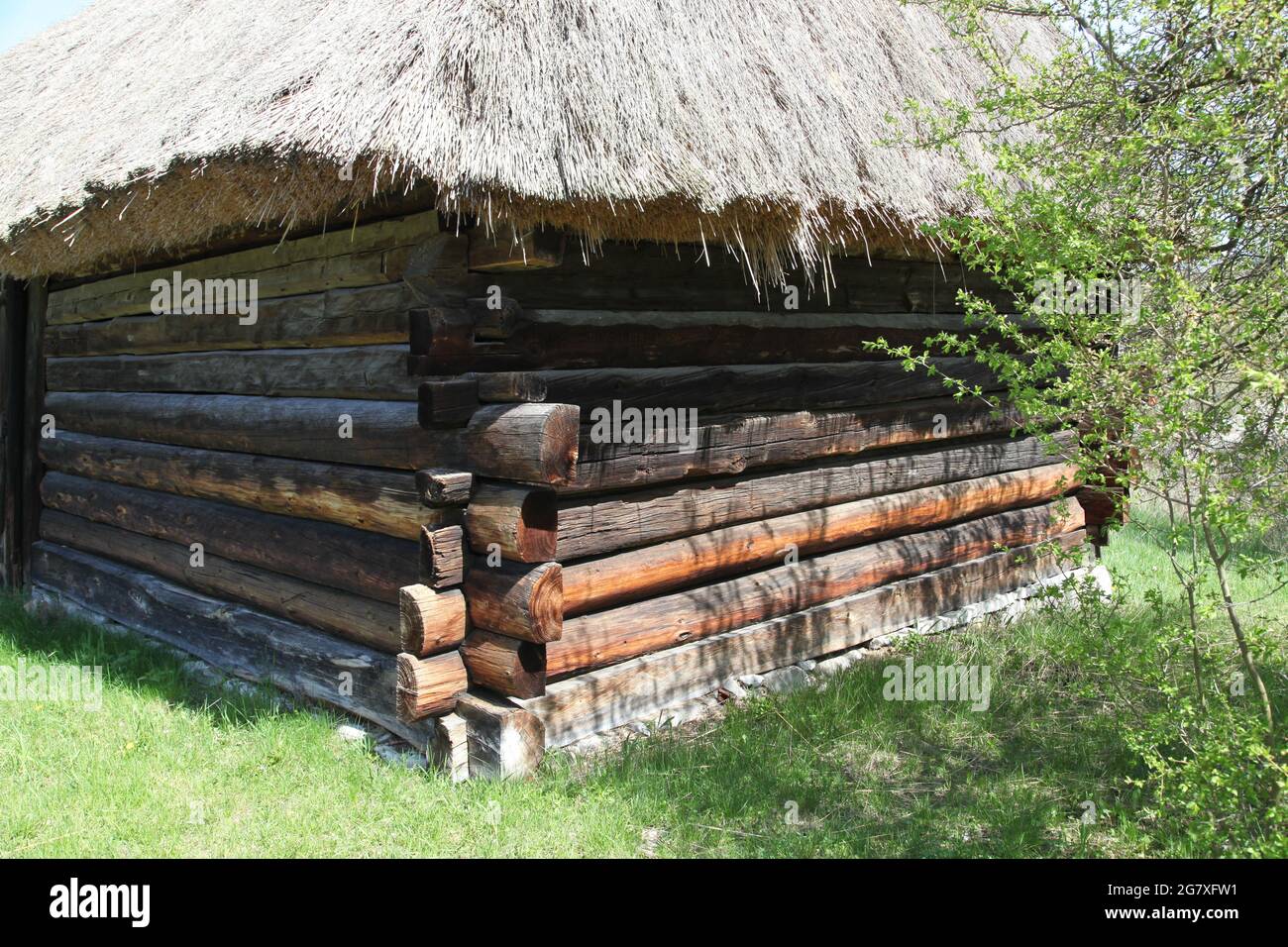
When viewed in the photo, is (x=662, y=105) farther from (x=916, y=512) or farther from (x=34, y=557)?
(x=34, y=557)

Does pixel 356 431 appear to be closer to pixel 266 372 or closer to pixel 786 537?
pixel 266 372

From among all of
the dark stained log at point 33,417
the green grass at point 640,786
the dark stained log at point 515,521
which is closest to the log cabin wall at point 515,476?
the dark stained log at point 515,521

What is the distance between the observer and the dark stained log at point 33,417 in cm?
670

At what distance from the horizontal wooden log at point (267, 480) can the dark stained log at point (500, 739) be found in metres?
0.71

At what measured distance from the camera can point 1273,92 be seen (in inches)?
124

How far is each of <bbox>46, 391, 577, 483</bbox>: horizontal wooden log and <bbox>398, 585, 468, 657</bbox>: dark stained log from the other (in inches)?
19.6

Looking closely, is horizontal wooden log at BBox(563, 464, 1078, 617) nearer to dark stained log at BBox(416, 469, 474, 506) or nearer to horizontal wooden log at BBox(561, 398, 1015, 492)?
horizontal wooden log at BBox(561, 398, 1015, 492)

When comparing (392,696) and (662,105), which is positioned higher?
(662,105)

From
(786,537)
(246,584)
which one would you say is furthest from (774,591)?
(246,584)

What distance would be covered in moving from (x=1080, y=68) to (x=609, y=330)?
208 cm

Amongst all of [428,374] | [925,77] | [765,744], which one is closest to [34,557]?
[428,374]

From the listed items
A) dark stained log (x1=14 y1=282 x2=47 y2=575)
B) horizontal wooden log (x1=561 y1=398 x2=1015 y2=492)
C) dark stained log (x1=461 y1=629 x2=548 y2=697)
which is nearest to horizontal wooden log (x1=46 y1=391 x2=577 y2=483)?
horizontal wooden log (x1=561 y1=398 x2=1015 y2=492)

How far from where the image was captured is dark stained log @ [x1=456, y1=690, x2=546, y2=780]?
3.67 meters

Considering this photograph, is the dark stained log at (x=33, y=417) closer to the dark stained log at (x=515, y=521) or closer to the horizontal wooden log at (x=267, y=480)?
the horizontal wooden log at (x=267, y=480)
